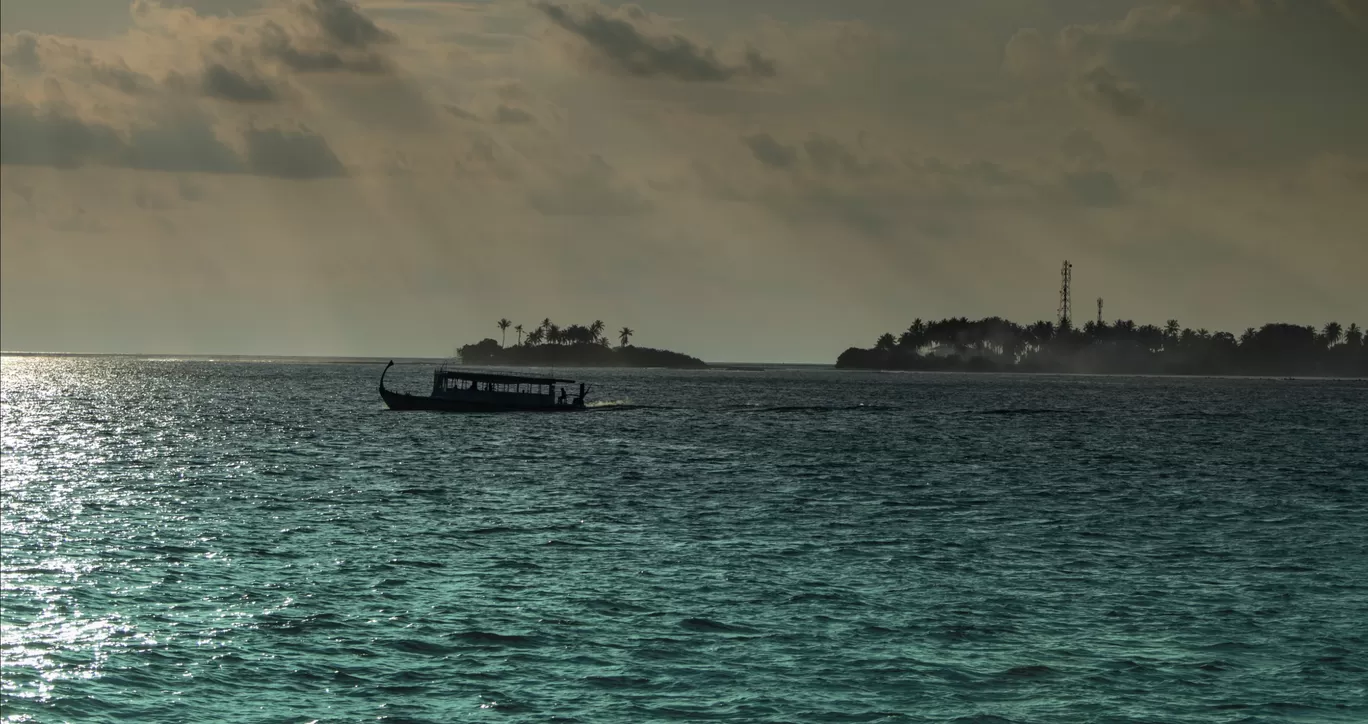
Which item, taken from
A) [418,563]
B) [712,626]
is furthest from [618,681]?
[418,563]

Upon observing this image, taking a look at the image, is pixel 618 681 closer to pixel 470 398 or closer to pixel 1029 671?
pixel 1029 671

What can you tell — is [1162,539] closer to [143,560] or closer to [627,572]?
[627,572]

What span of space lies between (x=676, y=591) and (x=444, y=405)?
98.9 m

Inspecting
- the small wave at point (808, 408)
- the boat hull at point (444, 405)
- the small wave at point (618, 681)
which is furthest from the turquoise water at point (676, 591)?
the small wave at point (808, 408)

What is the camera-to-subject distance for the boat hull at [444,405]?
13138cm

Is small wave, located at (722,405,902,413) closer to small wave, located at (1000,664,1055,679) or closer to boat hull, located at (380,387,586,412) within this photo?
boat hull, located at (380,387,586,412)

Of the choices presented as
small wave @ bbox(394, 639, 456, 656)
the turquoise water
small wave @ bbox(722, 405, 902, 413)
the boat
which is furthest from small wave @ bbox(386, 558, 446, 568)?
small wave @ bbox(722, 405, 902, 413)

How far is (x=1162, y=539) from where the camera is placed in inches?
1871

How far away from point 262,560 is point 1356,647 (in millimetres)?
29886

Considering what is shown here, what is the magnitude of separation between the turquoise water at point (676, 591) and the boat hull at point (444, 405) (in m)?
51.6

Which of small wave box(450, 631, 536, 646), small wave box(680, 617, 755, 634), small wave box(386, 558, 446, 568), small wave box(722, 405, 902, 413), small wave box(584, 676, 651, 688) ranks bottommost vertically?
small wave box(584, 676, 651, 688)

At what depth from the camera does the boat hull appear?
13138cm

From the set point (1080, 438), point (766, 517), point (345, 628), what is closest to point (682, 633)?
point (345, 628)

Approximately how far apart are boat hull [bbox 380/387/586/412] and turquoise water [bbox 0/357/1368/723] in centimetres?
5163
